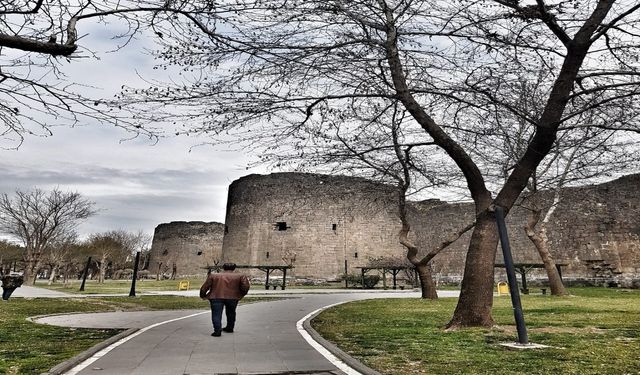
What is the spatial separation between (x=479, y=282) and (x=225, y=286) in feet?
14.5

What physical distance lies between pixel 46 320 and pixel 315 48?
Answer: 8408 millimetres

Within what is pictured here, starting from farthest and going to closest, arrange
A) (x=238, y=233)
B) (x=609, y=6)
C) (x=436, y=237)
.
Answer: (x=238, y=233) → (x=436, y=237) → (x=609, y=6)

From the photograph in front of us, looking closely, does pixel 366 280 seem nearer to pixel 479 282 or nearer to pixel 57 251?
pixel 479 282

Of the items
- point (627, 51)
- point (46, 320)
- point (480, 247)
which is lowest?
point (46, 320)

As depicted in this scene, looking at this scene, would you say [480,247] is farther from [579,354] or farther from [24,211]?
[24,211]

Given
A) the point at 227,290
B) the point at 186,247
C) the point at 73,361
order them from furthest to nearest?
the point at 186,247, the point at 227,290, the point at 73,361

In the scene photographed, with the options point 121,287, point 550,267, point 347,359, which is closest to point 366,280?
point 550,267

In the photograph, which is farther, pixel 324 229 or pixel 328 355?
pixel 324 229

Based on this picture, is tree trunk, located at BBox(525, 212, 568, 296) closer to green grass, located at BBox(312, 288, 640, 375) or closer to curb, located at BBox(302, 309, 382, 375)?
green grass, located at BBox(312, 288, 640, 375)

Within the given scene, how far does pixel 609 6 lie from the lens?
7418mm

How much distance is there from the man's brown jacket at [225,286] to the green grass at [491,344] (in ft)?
5.51

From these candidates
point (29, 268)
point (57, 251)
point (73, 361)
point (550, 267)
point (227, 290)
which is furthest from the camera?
point (57, 251)

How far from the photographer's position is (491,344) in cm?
644

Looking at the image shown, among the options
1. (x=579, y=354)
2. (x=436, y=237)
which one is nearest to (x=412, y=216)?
(x=436, y=237)
